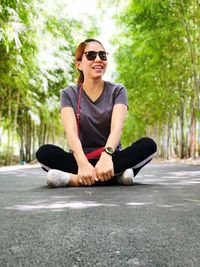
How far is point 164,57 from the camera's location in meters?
16.6

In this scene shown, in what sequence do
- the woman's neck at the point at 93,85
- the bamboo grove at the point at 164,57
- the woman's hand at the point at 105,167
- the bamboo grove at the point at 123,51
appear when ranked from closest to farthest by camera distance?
the woman's hand at the point at 105,167 < the woman's neck at the point at 93,85 < the bamboo grove at the point at 123,51 < the bamboo grove at the point at 164,57

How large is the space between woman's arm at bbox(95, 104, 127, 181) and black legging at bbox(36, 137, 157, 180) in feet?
0.64

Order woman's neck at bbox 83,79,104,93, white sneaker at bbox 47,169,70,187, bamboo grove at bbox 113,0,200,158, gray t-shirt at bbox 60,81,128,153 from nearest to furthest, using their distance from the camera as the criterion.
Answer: white sneaker at bbox 47,169,70,187
gray t-shirt at bbox 60,81,128,153
woman's neck at bbox 83,79,104,93
bamboo grove at bbox 113,0,200,158

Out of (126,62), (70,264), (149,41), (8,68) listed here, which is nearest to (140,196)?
(70,264)

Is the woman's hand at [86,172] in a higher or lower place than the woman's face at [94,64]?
lower

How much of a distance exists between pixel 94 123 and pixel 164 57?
13.1 metres

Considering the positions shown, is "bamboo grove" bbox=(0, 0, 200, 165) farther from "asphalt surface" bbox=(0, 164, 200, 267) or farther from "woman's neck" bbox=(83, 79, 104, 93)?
"asphalt surface" bbox=(0, 164, 200, 267)

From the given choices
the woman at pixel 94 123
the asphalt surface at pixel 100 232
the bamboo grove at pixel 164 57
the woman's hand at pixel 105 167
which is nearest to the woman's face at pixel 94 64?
the woman at pixel 94 123

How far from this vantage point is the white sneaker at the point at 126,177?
12.7 feet

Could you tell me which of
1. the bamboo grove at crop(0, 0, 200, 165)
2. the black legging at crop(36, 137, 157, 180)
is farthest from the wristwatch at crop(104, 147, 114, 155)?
the bamboo grove at crop(0, 0, 200, 165)

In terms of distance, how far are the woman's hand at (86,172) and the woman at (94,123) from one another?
12cm

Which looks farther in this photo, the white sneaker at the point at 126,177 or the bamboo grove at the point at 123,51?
the bamboo grove at the point at 123,51

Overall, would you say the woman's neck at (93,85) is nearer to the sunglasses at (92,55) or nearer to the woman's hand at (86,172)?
the sunglasses at (92,55)

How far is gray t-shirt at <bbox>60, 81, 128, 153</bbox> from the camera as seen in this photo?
13.3 feet
